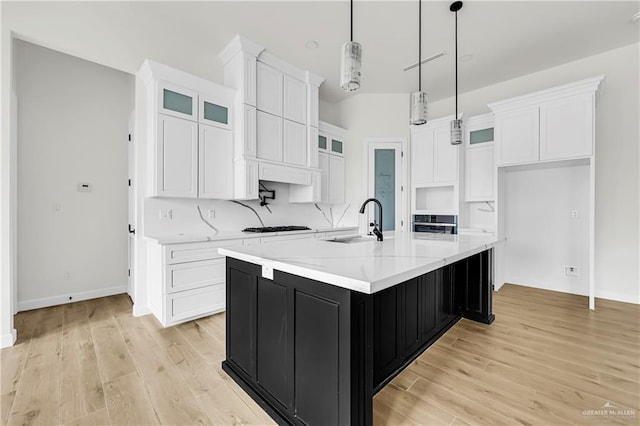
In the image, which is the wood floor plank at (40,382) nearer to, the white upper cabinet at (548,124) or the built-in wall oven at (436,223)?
the built-in wall oven at (436,223)

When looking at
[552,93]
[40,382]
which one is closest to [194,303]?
[40,382]

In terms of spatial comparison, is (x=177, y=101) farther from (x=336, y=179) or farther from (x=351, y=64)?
(x=336, y=179)

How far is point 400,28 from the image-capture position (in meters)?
3.15

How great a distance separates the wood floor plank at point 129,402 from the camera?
4.92 ft

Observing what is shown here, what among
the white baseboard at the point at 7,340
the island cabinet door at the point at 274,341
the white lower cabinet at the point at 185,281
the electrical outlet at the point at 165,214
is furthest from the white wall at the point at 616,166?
the white baseboard at the point at 7,340

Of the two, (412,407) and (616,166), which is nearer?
(412,407)

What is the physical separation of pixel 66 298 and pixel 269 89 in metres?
3.63

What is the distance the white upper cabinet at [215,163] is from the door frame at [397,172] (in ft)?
8.18

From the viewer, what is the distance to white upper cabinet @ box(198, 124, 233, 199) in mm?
3166

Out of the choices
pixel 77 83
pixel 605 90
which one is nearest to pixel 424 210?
pixel 605 90

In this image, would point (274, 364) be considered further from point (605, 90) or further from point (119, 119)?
point (605, 90)

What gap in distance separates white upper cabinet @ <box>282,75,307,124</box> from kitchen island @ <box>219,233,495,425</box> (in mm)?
2417

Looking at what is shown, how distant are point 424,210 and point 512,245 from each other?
4.63ft

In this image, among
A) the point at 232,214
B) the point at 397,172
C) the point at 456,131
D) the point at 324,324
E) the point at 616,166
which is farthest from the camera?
the point at 397,172
